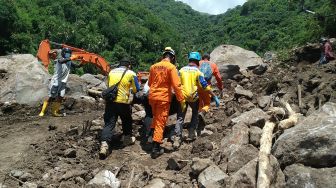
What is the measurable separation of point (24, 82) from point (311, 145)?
858 centimetres

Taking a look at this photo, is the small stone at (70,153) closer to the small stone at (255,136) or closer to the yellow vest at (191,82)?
the yellow vest at (191,82)

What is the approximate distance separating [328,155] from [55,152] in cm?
421

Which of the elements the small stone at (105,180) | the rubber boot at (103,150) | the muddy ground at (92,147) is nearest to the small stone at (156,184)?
the muddy ground at (92,147)

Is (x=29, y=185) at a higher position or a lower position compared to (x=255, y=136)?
lower

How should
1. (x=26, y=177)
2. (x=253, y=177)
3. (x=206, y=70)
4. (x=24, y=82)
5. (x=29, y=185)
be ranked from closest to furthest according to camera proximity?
(x=253, y=177)
(x=29, y=185)
(x=26, y=177)
(x=206, y=70)
(x=24, y=82)

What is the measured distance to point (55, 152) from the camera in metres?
7.25

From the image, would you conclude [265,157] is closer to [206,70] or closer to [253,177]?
[253,177]

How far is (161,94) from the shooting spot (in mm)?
7086

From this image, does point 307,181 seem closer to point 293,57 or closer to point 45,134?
point 45,134

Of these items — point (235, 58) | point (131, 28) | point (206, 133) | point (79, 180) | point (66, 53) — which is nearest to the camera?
point (79, 180)

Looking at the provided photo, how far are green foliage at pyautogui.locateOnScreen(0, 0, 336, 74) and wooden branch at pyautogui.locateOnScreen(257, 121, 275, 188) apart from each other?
1808cm

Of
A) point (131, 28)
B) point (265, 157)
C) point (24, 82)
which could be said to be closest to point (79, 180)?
point (265, 157)

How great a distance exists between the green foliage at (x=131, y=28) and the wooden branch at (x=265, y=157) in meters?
18.1

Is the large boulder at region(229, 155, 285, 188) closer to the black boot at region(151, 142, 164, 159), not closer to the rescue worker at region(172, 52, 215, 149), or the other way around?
the black boot at region(151, 142, 164, 159)
